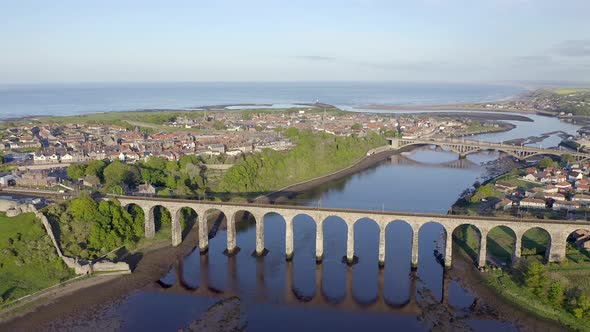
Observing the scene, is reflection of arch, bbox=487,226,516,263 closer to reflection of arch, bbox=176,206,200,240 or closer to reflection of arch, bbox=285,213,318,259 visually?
reflection of arch, bbox=285,213,318,259

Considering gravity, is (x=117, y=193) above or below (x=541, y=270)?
above

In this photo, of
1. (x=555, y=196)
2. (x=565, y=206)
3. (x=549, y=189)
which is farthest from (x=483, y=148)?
(x=565, y=206)

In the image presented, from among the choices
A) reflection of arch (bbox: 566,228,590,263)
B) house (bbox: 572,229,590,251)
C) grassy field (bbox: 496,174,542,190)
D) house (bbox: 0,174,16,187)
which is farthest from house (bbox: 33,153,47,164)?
house (bbox: 572,229,590,251)

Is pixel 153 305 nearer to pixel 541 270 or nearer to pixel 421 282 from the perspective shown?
pixel 421 282

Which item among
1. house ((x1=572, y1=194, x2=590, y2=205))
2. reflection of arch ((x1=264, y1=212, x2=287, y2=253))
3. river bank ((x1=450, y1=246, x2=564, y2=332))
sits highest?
house ((x1=572, y1=194, x2=590, y2=205))

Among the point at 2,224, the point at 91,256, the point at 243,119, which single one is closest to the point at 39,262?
the point at 91,256

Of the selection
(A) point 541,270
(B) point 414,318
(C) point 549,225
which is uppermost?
(C) point 549,225

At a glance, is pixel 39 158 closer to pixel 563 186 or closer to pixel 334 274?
pixel 334 274
